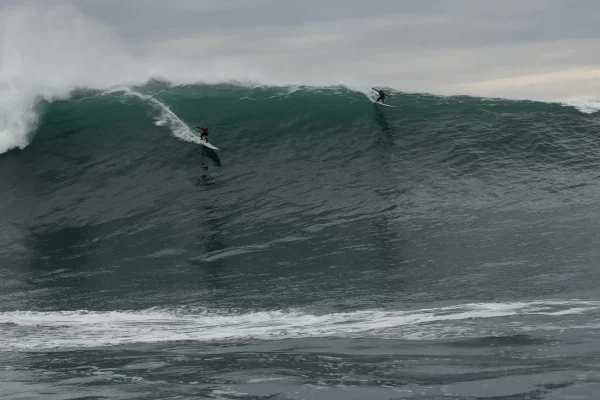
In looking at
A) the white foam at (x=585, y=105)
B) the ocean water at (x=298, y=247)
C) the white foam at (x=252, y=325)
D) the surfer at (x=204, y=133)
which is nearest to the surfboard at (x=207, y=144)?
the surfer at (x=204, y=133)

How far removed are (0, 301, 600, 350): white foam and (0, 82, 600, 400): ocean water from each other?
0.26 ft

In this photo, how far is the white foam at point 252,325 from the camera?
15.6 m

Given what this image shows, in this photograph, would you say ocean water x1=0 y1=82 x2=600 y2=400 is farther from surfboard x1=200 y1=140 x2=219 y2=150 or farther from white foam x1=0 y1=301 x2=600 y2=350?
surfboard x1=200 y1=140 x2=219 y2=150

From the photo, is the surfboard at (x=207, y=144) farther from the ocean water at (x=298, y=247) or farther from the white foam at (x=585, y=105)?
the white foam at (x=585, y=105)

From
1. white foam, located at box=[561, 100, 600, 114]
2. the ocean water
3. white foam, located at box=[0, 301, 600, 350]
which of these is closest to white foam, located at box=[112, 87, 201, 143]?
the ocean water

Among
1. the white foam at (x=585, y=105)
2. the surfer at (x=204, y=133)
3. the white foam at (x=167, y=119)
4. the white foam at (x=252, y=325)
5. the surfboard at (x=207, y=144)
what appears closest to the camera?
the white foam at (x=252, y=325)

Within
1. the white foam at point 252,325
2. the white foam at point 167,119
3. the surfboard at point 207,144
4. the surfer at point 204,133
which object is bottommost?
the white foam at point 252,325

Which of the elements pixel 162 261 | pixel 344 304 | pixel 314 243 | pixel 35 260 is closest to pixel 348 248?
pixel 314 243

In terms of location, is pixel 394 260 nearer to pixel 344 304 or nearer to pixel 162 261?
pixel 344 304

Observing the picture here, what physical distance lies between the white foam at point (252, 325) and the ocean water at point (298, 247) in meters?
0.08

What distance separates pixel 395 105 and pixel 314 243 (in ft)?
45.0

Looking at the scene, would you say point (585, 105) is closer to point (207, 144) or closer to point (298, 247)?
point (207, 144)

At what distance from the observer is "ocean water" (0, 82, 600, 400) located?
13.2 metres

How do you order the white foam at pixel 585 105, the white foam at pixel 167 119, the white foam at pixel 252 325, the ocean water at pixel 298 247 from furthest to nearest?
the white foam at pixel 585 105 < the white foam at pixel 167 119 < the white foam at pixel 252 325 < the ocean water at pixel 298 247
